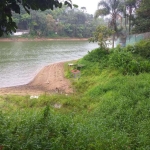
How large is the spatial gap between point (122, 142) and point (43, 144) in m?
1.50

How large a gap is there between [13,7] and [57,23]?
2166 inches

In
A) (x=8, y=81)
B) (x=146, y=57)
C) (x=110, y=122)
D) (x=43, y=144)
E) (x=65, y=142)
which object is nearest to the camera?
(x=43, y=144)

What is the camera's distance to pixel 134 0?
20703 mm

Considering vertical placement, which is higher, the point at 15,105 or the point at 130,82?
the point at 130,82

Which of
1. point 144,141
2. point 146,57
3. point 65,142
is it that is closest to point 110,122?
point 144,141

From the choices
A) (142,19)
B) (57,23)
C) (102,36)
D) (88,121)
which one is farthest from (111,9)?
(57,23)

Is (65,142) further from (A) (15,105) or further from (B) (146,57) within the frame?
(B) (146,57)

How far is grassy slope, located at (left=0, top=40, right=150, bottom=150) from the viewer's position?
3.89 m

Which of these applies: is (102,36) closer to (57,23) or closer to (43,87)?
(43,87)

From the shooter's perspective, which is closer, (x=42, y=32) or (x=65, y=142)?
(x=65, y=142)

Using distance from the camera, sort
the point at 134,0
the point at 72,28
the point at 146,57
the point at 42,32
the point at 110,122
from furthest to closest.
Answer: the point at 72,28, the point at 42,32, the point at 134,0, the point at 146,57, the point at 110,122

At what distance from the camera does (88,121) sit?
17.5ft

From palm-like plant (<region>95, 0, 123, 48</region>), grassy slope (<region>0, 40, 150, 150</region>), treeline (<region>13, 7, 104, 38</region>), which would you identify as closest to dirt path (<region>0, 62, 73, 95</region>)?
grassy slope (<region>0, 40, 150, 150</region>)

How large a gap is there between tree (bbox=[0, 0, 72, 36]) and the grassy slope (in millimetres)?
1849
